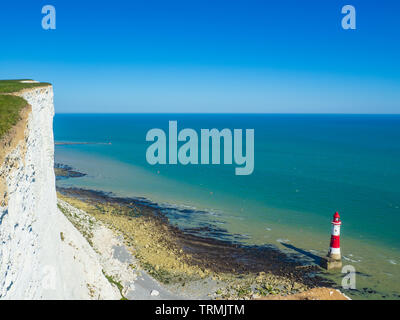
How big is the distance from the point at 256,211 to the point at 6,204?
114 ft

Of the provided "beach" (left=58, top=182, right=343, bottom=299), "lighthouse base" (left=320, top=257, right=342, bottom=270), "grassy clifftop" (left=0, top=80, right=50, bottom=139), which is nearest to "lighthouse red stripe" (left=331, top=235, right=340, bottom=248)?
"lighthouse base" (left=320, top=257, right=342, bottom=270)

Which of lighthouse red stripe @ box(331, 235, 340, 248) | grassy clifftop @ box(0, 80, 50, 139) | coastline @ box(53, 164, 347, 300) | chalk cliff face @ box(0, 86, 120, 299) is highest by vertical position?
grassy clifftop @ box(0, 80, 50, 139)

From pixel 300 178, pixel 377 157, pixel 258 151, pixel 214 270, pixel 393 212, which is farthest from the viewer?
pixel 258 151

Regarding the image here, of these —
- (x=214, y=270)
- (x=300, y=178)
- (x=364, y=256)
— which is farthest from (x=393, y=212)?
(x=214, y=270)

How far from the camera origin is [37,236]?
1338 cm

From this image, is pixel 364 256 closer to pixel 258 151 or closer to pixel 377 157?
pixel 377 157

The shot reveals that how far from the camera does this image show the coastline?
77.5 feet

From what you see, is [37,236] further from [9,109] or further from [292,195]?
[292,195]

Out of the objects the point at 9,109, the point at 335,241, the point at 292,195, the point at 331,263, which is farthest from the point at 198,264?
the point at 292,195

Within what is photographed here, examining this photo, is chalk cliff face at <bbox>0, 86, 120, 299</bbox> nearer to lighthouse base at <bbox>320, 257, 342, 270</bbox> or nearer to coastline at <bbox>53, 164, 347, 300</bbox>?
coastline at <bbox>53, 164, 347, 300</bbox>

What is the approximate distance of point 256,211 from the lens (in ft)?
139

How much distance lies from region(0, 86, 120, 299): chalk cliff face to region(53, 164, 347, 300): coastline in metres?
5.94

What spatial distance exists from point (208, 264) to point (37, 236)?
16650mm

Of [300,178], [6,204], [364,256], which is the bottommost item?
[364,256]
